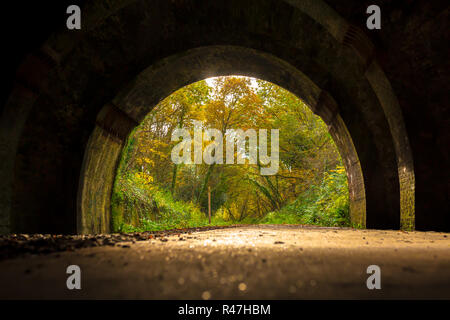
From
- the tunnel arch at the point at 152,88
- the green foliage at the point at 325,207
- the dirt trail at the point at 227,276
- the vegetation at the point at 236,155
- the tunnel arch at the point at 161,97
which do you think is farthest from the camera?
the vegetation at the point at 236,155

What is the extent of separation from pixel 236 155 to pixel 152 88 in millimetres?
14298

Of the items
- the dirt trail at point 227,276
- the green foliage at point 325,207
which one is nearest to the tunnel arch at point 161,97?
the green foliage at point 325,207

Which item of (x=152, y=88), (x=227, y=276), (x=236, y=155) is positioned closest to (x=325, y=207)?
(x=152, y=88)

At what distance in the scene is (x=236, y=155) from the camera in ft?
64.8

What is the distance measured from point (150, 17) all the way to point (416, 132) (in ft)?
17.3

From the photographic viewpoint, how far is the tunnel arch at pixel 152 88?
4312 mm

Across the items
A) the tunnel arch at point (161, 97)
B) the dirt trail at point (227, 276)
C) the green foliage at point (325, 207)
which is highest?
the tunnel arch at point (161, 97)

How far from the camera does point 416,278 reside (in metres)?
1.25

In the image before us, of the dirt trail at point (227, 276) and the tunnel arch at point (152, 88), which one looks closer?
the dirt trail at point (227, 276)

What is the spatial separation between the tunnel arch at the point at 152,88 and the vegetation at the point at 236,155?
250 inches

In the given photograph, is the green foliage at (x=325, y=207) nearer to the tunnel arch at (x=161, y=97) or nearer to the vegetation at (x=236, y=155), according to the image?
the vegetation at (x=236, y=155)

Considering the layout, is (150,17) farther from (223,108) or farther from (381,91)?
(223,108)

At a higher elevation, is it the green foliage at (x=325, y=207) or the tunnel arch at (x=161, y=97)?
the tunnel arch at (x=161, y=97)
